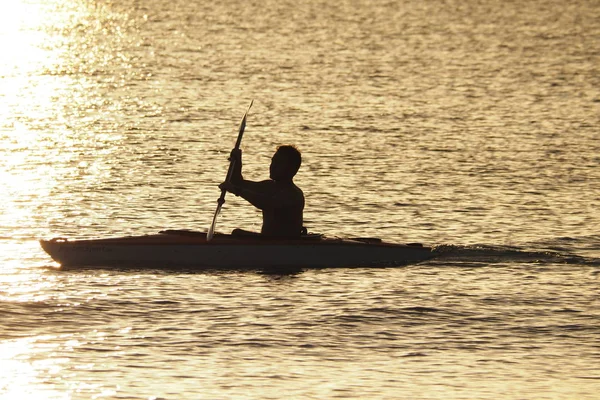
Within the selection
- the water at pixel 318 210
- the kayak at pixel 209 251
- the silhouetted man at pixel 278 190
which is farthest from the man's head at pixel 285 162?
the water at pixel 318 210

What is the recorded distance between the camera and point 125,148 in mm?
27578

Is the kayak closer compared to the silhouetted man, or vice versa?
the silhouetted man

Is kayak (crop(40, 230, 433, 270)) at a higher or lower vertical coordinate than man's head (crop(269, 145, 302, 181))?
lower

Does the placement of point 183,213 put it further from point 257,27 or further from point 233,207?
point 257,27

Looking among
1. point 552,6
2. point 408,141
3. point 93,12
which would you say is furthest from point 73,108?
point 552,6

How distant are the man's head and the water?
120cm

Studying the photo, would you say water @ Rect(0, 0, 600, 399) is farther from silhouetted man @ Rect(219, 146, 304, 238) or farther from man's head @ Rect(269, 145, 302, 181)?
man's head @ Rect(269, 145, 302, 181)

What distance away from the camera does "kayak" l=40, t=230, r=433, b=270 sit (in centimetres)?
1667

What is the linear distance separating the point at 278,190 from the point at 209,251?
1.14 meters

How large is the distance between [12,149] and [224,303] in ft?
40.7

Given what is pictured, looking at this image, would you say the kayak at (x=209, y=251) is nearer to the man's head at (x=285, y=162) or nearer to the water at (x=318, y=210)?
the water at (x=318, y=210)

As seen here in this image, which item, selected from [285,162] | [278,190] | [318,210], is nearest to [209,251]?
[278,190]

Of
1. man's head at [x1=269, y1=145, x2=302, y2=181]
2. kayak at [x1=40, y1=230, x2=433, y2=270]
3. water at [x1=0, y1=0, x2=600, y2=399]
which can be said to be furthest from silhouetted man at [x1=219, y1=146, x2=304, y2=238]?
water at [x1=0, y1=0, x2=600, y2=399]

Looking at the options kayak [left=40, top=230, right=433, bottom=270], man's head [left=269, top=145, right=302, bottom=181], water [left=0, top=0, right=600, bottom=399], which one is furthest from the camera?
kayak [left=40, top=230, right=433, bottom=270]
